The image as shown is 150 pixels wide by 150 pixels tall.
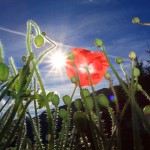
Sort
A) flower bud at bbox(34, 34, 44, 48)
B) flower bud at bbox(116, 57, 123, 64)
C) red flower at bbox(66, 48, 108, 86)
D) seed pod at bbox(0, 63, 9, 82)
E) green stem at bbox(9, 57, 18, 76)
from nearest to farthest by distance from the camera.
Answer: seed pod at bbox(0, 63, 9, 82)
flower bud at bbox(34, 34, 44, 48)
green stem at bbox(9, 57, 18, 76)
flower bud at bbox(116, 57, 123, 64)
red flower at bbox(66, 48, 108, 86)

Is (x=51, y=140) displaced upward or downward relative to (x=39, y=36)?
downward

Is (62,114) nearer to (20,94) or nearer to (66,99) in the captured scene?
(66,99)

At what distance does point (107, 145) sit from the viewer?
103 cm

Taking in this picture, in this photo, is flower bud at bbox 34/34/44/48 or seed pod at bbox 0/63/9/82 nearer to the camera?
seed pod at bbox 0/63/9/82

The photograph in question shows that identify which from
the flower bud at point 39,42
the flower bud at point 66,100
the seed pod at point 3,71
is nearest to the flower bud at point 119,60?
the flower bud at point 66,100

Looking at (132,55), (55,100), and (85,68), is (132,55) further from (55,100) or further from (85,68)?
(55,100)

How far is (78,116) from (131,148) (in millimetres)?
2065

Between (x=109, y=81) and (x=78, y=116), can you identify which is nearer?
(x=78, y=116)

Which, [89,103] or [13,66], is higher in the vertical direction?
[13,66]

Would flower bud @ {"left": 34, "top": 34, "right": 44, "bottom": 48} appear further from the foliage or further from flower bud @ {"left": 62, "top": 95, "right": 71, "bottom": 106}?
flower bud @ {"left": 62, "top": 95, "right": 71, "bottom": 106}

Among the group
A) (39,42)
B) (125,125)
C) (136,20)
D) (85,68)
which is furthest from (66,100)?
(125,125)

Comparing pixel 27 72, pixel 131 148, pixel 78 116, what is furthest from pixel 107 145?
pixel 131 148

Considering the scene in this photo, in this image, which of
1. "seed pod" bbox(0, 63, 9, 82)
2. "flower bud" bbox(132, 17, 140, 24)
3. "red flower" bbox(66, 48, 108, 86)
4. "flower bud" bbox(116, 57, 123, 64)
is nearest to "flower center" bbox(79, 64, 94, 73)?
"red flower" bbox(66, 48, 108, 86)

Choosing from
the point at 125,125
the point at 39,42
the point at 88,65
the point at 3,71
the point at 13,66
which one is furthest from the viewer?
the point at 125,125
